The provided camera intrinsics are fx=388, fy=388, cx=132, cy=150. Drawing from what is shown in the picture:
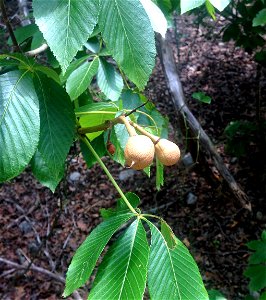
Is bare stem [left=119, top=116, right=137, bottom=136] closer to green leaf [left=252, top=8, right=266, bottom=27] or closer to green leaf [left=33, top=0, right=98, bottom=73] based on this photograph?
green leaf [left=33, top=0, right=98, bottom=73]

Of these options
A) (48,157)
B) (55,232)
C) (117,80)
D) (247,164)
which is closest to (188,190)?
(247,164)

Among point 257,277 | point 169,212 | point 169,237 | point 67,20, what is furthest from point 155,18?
point 169,212

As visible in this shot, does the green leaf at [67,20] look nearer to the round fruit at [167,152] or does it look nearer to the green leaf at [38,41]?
the round fruit at [167,152]

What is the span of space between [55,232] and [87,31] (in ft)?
9.08

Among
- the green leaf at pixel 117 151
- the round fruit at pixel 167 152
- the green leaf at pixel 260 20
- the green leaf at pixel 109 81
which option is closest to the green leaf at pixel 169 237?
the round fruit at pixel 167 152

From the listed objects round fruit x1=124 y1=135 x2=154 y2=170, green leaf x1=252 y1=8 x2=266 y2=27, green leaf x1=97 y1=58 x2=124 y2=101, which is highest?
round fruit x1=124 y1=135 x2=154 y2=170

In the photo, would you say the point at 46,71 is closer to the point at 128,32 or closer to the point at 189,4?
the point at 128,32

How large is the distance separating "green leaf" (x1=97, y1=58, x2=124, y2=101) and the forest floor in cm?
129

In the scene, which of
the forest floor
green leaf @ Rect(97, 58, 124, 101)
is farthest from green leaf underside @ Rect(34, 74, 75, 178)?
the forest floor

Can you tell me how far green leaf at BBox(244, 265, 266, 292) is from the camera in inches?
84.4

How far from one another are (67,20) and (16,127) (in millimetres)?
260

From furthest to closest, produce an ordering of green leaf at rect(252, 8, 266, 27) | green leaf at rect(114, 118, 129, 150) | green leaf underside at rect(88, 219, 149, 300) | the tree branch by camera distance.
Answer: the tree branch
green leaf at rect(252, 8, 266, 27)
green leaf at rect(114, 118, 129, 150)
green leaf underside at rect(88, 219, 149, 300)

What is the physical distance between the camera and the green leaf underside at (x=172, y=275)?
86 cm

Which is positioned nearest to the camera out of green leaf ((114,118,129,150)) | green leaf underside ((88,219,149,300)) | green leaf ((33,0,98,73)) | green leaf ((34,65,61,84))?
green leaf ((33,0,98,73))
